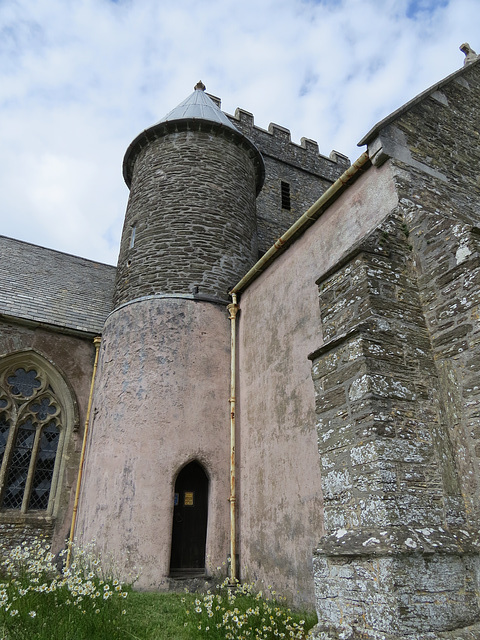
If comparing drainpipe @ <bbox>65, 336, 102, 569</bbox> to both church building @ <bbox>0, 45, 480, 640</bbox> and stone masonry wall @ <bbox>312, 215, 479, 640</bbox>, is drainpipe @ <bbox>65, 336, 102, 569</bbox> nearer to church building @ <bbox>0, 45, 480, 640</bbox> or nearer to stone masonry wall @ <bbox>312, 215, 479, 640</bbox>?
church building @ <bbox>0, 45, 480, 640</bbox>

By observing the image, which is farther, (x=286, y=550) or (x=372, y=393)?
(x=286, y=550)

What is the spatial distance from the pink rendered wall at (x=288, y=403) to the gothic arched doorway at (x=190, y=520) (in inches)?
26.4

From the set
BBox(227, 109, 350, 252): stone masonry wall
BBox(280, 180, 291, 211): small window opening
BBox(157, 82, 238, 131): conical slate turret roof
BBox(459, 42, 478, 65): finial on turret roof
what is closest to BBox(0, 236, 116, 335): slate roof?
BBox(157, 82, 238, 131): conical slate turret roof

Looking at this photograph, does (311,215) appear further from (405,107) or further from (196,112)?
(196,112)

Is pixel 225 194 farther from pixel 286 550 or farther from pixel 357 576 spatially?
pixel 357 576

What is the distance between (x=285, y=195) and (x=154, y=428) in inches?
419

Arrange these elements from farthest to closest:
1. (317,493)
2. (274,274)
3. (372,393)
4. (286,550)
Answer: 1. (274,274)
2. (286,550)
3. (317,493)
4. (372,393)

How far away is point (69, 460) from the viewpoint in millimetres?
8875

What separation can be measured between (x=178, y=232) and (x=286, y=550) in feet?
20.6

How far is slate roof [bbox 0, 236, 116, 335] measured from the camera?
32.2 ft

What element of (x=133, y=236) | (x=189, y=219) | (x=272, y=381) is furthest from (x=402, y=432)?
(x=133, y=236)

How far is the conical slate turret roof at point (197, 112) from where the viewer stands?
11.2 meters

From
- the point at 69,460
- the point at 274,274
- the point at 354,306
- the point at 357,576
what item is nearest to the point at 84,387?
the point at 69,460

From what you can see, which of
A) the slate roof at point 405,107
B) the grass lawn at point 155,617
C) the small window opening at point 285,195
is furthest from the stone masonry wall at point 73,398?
the small window opening at point 285,195
